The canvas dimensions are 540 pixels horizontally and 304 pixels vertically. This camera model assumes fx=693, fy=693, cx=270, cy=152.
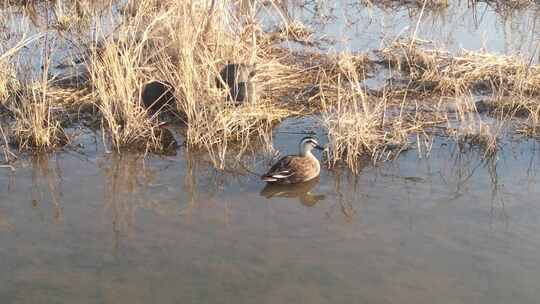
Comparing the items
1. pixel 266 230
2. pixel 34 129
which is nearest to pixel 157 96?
pixel 34 129

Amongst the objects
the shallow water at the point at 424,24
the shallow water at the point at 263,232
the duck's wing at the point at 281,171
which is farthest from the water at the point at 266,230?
the shallow water at the point at 424,24

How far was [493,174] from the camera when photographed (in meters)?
6.27

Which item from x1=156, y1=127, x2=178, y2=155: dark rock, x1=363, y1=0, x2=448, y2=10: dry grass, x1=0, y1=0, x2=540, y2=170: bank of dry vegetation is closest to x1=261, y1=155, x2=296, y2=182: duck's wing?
x1=0, y1=0, x2=540, y2=170: bank of dry vegetation

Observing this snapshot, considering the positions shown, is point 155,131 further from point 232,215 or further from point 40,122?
point 232,215

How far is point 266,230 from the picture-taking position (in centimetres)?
518

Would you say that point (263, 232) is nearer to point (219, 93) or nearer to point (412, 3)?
point (219, 93)

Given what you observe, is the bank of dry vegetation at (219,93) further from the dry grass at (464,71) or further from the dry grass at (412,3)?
the dry grass at (412,3)

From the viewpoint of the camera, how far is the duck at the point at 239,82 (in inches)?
305

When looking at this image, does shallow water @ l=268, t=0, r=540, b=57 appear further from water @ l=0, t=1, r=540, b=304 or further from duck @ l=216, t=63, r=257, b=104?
water @ l=0, t=1, r=540, b=304

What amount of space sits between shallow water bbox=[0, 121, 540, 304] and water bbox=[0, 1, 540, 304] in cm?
1

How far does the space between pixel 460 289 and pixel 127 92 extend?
157 inches

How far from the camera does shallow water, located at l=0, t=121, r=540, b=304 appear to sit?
4.38 meters

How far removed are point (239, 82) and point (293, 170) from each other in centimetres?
208

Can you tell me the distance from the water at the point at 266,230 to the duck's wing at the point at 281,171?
0.14 m
